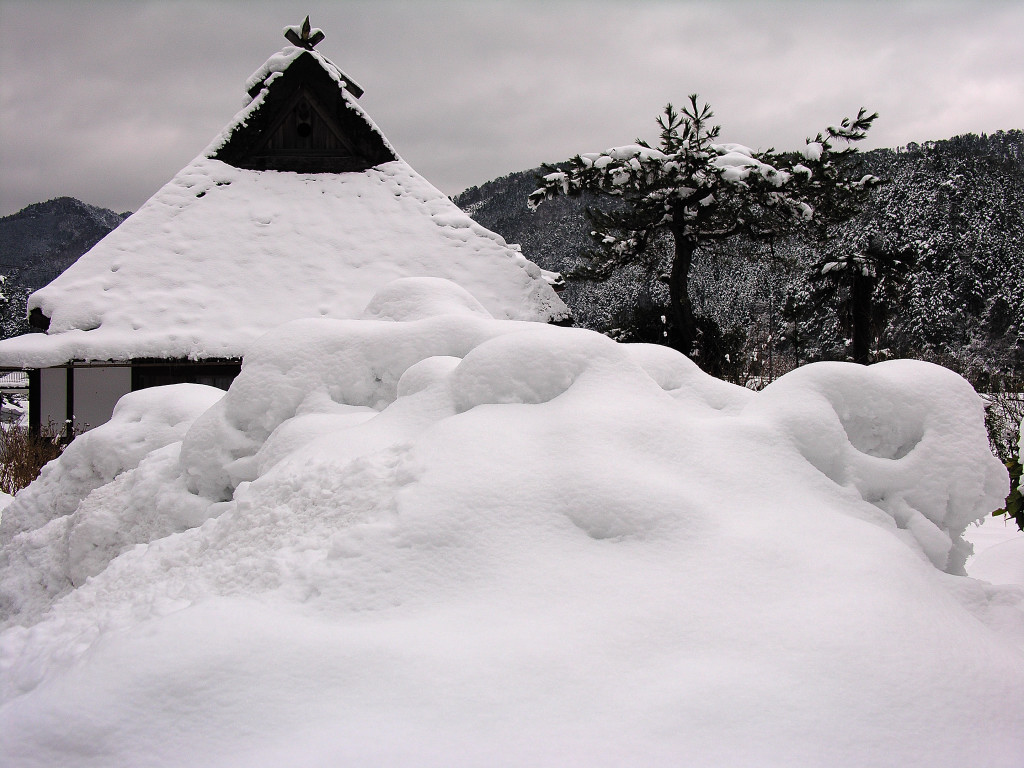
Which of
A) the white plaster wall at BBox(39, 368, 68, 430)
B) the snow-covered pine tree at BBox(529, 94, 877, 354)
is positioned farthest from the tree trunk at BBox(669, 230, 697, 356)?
the white plaster wall at BBox(39, 368, 68, 430)

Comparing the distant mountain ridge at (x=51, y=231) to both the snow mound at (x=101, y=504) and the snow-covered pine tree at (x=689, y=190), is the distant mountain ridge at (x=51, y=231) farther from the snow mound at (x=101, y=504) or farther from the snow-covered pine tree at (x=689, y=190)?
the snow mound at (x=101, y=504)

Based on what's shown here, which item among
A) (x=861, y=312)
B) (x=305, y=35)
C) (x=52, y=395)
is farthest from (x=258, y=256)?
(x=861, y=312)

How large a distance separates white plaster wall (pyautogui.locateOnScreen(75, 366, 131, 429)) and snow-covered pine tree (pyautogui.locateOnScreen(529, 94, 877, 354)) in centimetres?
764

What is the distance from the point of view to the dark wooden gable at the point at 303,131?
11766 mm

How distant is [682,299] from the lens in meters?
12.2

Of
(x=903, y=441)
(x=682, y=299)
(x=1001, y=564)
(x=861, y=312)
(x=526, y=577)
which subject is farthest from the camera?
(x=861, y=312)

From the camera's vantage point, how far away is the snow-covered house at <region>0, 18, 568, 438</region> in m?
8.84

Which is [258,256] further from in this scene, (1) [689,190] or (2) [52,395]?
(1) [689,190]

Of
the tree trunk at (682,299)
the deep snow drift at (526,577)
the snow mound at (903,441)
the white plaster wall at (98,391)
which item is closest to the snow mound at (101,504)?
the deep snow drift at (526,577)

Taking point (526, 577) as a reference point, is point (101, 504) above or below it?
below

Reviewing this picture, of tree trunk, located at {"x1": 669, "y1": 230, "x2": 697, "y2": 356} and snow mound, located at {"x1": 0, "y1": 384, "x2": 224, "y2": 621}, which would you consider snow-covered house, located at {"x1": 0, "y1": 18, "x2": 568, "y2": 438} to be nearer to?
tree trunk, located at {"x1": 669, "y1": 230, "x2": 697, "y2": 356}

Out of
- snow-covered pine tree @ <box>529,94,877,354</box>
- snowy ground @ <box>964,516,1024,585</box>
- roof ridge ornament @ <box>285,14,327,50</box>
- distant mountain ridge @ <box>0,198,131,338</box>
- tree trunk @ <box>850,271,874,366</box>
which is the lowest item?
snowy ground @ <box>964,516,1024,585</box>

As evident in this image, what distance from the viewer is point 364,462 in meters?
2.42

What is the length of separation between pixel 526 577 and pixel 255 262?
9.42 metres
